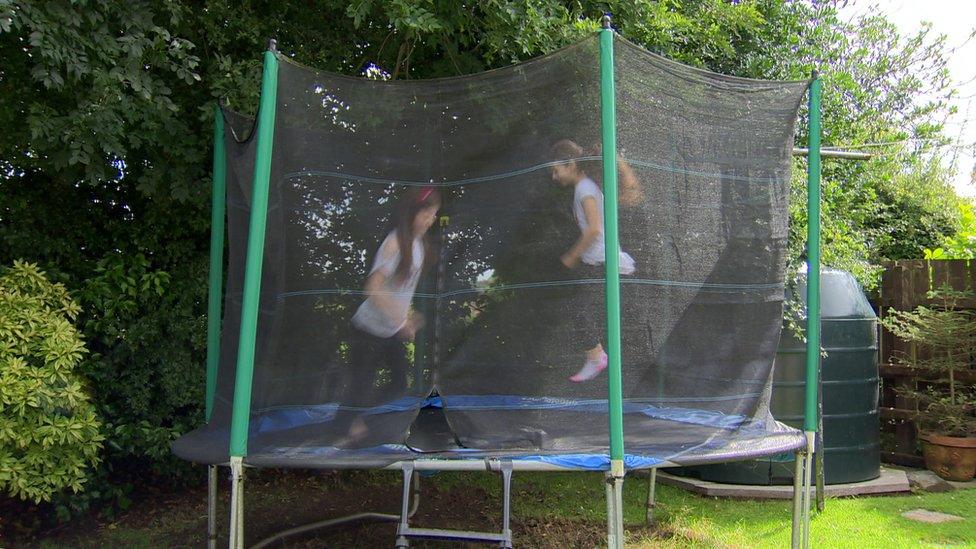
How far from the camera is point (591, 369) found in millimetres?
2213

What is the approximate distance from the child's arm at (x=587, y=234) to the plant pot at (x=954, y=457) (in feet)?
11.9

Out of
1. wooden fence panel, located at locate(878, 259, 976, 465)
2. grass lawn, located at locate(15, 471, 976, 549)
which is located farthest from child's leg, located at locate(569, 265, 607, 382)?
wooden fence panel, located at locate(878, 259, 976, 465)

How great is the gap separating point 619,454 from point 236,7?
9.69 feet

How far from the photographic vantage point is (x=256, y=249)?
2.23 m

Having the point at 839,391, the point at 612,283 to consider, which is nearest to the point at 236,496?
the point at 612,283

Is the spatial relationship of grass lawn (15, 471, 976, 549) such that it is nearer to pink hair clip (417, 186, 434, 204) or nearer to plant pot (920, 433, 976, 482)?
plant pot (920, 433, 976, 482)

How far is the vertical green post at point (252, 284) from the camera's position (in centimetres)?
220

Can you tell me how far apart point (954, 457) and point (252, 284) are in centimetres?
445

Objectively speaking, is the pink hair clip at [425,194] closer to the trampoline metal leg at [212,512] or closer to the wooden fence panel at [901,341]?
the trampoline metal leg at [212,512]

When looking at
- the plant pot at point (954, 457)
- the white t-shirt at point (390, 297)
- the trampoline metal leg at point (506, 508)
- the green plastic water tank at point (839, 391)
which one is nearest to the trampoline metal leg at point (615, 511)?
the trampoline metal leg at point (506, 508)

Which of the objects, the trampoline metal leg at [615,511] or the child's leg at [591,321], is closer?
the trampoline metal leg at [615,511]

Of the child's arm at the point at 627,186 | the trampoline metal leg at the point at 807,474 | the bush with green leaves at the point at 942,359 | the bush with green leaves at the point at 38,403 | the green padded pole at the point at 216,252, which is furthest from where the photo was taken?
the bush with green leaves at the point at 942,359

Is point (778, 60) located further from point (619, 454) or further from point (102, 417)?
point (102, 417)

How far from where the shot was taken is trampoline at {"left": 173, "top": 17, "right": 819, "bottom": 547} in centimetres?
224
